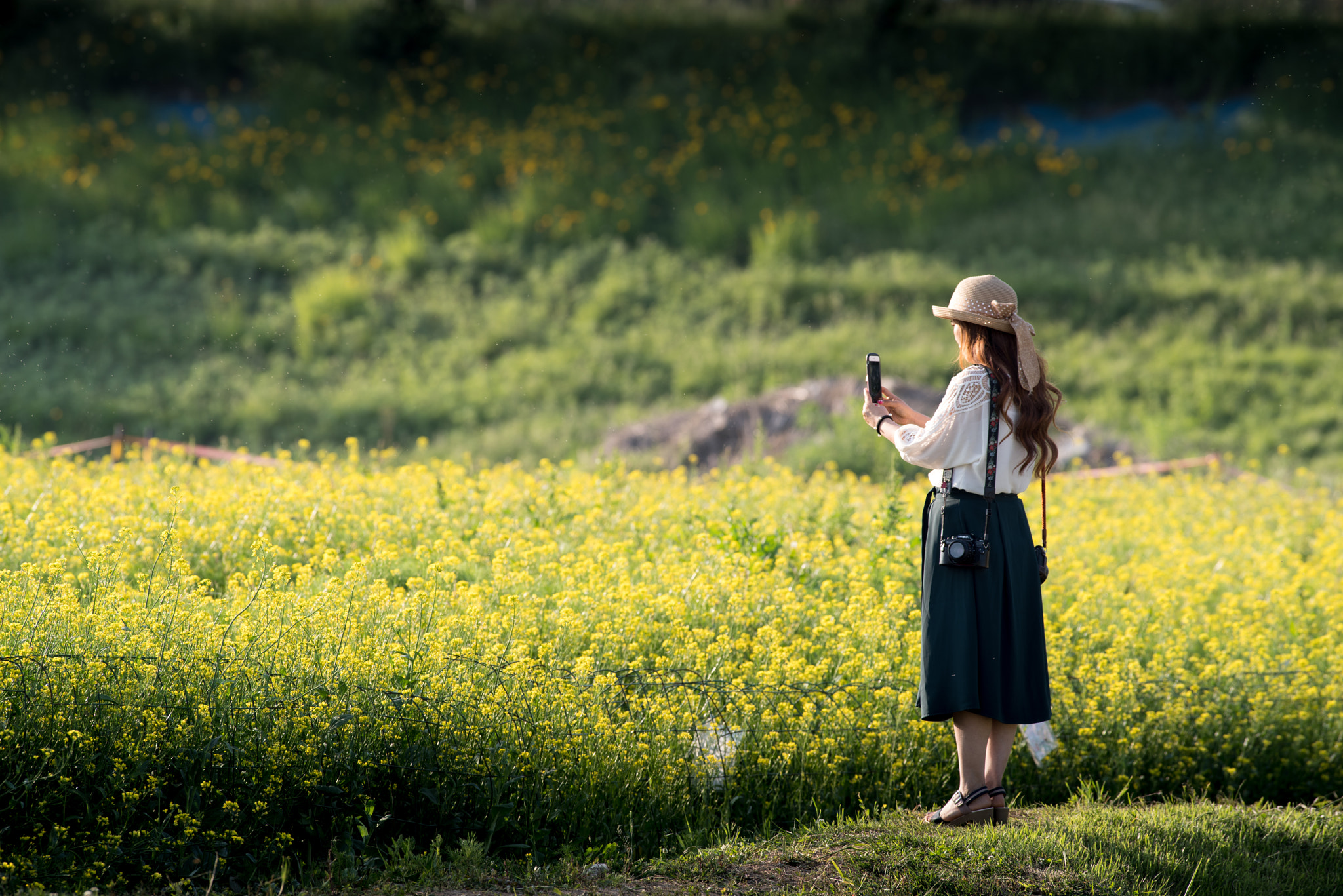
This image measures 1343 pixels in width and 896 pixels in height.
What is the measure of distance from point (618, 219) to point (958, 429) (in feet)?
44.9

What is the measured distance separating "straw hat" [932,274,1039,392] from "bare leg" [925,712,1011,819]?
1224 millimetres

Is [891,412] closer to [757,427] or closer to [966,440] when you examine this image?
[966,440]

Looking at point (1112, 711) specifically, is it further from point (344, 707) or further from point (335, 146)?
point (335, 146)

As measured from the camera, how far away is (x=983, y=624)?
13.7ft

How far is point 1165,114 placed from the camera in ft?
65.3

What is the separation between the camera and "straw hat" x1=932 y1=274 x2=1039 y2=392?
4137 millimetres

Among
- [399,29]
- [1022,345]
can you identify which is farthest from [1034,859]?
[399,29]

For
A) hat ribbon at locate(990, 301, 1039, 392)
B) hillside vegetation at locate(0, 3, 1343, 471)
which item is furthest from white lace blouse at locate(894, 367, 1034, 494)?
hillside vegetation at locate(0, 3, 1343, 471)

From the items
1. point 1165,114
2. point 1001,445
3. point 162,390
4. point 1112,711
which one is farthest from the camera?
point 1165,114

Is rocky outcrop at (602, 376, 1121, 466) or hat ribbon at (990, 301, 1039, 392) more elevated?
rocky outcrop at (602, 376, 1121, 466)

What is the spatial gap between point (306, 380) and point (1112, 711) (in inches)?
413

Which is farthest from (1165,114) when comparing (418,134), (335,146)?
(335,146)

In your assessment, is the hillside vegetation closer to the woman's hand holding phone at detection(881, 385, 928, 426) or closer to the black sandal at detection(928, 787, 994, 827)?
the woman's hand holding phone at detection(881, 385, 928, 426)

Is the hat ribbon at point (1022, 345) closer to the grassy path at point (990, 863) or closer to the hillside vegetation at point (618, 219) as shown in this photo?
the grassy path at point (990, 863)
